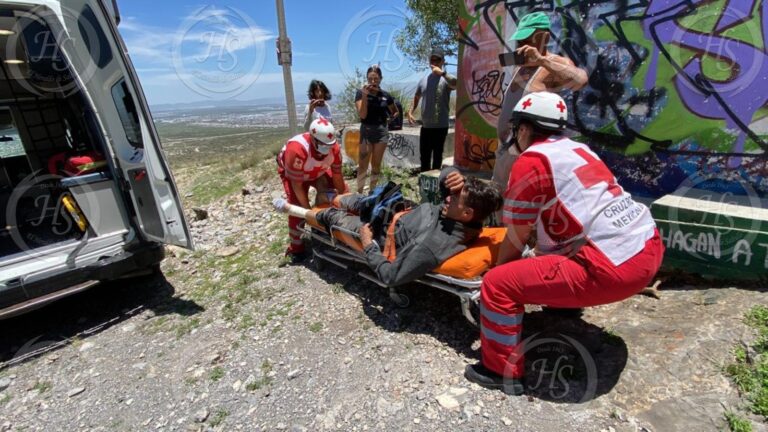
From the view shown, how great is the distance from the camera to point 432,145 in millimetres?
6250

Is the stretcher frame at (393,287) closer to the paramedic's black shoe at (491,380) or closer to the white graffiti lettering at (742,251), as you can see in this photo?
the paramedic's black shoe at (491,380)

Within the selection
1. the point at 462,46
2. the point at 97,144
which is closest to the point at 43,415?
the point at 97,144

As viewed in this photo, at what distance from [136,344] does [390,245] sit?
2.50m

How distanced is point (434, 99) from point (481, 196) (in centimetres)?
339

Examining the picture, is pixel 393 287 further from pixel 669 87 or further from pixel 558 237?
pixel 669 87

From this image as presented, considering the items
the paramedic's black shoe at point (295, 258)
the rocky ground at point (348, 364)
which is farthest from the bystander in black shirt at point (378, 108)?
the rocky ground at point (348, 364)

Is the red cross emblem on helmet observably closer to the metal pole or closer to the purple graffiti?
the purple graffiti

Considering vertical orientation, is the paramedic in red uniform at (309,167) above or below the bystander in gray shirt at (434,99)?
below

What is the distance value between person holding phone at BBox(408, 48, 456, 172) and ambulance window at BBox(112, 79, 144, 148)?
364 centimetres

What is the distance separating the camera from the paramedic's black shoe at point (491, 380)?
2.34 m

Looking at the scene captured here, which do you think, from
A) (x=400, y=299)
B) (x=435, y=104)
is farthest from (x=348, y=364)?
(x=435, y=104)

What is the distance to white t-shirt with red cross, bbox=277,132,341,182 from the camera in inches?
166

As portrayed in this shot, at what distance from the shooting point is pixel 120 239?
413 centimetres

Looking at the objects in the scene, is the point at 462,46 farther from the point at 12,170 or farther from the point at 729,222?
the point at 12,170
